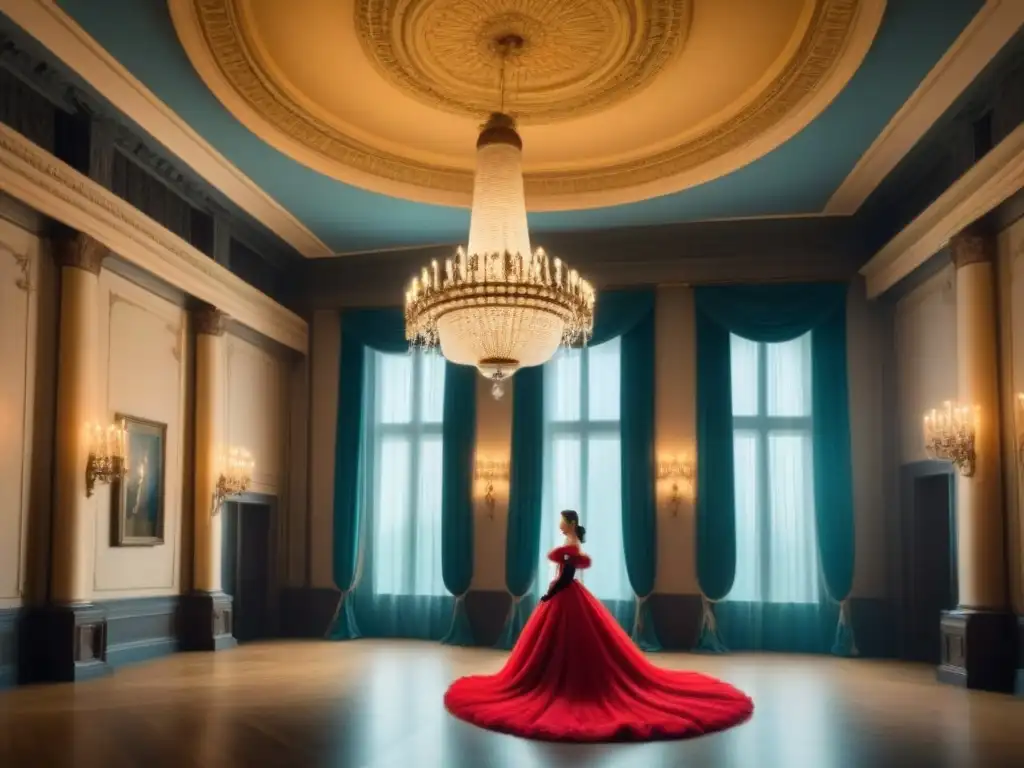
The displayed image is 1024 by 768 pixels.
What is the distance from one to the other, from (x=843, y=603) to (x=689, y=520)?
187cm

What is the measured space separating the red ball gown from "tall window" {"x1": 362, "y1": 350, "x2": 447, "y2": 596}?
16.3ft

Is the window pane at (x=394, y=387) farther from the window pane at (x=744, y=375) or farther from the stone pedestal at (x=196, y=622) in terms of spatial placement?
the window pane at (x=744, y=375)

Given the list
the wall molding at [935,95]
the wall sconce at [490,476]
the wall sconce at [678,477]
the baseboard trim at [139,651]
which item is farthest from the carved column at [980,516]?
the baseboard trim at [139,651]

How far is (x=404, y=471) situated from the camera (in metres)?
12.9

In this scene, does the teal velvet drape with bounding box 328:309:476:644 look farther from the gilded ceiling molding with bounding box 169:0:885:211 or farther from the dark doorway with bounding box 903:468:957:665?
the dark doorway with bounding box 903:468:957:665

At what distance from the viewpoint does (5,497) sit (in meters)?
7.96

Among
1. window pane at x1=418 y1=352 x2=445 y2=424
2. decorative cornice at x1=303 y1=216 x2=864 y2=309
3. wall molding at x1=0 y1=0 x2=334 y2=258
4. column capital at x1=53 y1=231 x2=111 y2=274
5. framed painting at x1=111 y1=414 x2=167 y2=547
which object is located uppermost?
wall molding at x1=0 y1=0 x2=334 y2=258

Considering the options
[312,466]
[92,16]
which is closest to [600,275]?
[312,466]

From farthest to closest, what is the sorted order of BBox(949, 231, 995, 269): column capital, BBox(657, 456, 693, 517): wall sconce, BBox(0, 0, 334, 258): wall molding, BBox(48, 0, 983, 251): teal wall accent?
BBox(657, 456, 693, 517): wall sconce < BBox(949, 231, 995, 269): column capital < BBox(48, 0, 983, 251): teal wall accent < BBox(0, 0, 334, 258): wall molding

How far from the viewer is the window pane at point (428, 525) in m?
12.6

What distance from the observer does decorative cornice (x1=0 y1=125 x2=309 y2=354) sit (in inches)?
308

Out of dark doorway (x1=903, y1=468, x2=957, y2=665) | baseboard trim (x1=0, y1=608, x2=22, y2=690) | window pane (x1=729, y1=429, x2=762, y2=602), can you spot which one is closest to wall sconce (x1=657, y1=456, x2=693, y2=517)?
window pane (x1=729, y1=429, x2=762, y2=602)

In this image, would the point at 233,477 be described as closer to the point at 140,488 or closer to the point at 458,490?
the point at 140,488

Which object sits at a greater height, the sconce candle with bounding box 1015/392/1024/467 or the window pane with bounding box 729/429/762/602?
the sconce candle with bounding box 1015/392/1024/467
